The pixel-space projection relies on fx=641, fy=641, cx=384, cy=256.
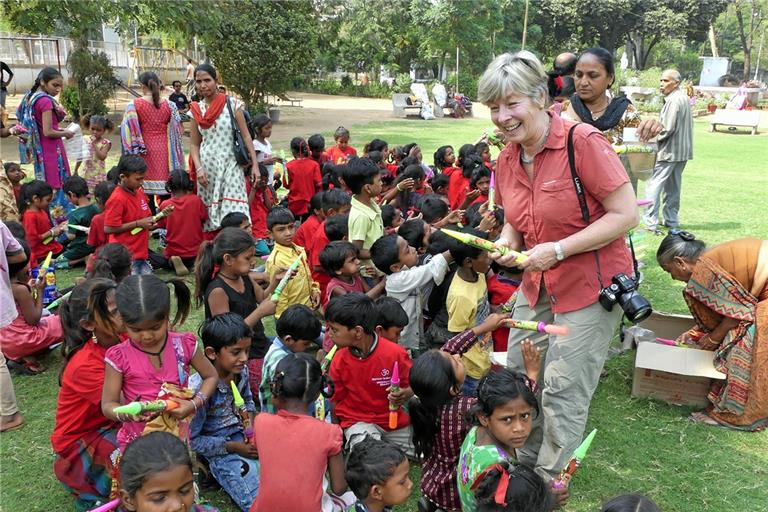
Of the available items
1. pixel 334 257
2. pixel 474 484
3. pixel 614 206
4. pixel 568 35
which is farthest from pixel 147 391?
pixel 568 35

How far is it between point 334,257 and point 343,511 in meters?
1.86

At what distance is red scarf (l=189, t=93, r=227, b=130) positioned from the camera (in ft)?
19.5

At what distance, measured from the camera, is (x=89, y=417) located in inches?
117

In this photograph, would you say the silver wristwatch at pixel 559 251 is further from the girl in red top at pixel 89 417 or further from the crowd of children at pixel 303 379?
the girl in red top at pixel 89 417

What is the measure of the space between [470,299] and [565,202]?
1.33 metres

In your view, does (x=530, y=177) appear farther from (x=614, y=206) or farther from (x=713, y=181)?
(x=713, y=181)

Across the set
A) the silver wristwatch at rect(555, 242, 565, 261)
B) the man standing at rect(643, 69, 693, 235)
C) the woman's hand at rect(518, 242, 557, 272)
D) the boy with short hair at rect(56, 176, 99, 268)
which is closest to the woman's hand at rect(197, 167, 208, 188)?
the boy with short hair at rect(56, 176, 99, 268)

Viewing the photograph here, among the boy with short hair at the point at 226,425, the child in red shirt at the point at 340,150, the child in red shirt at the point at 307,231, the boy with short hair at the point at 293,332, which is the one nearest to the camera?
the boy with short hair at the point at 226,425

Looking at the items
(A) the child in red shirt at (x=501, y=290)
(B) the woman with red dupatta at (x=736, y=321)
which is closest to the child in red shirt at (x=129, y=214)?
(A) the child in red shirt at (x=501, y=290)

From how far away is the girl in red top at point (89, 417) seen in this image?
293cm

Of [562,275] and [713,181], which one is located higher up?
[562,275]

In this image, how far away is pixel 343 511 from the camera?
8.79ft

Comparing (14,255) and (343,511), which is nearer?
(343,511)

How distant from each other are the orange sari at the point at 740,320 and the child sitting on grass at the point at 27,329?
4.15 meters
